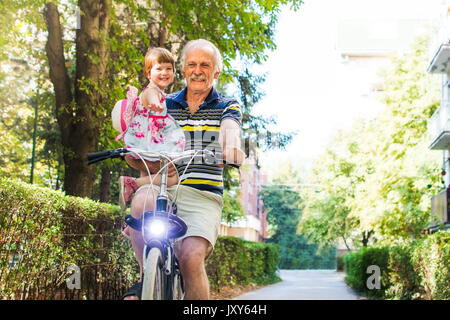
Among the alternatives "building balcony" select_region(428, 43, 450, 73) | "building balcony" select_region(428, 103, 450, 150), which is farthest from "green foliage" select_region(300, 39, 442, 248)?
"building balcony" select_region(428, 43, 450, 73)

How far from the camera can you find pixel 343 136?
52.5m

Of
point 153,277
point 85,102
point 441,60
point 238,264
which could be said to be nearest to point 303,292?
point 238,264

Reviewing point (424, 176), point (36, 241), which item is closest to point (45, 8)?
point (36, 241)

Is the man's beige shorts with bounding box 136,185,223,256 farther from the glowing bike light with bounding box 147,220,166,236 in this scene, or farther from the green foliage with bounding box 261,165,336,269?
the green foliage with bounding box 261,165,336,269

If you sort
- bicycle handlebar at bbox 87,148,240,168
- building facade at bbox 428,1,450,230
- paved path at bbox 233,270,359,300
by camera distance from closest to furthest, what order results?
bicycle handlebar at bbox 87,148,240,168 < paved path at bbox 233,270,359,300 < building facade at bbox 428,1,450,230

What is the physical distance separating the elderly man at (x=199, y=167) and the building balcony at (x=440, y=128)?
23.2 metres

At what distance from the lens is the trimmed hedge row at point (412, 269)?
11656mm

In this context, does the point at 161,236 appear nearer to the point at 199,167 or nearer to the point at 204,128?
the point at 199,167

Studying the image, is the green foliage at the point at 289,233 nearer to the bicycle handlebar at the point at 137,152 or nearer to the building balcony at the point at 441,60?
the building balcony at the point at 441,60

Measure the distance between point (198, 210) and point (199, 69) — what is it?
2.74ft

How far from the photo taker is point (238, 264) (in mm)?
24250

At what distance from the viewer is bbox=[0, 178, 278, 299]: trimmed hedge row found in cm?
649

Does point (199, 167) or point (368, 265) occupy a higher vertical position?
point (199, 167)

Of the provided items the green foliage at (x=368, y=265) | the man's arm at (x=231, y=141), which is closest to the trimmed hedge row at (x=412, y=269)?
the green foliage at (x=368, y=265)
